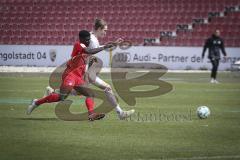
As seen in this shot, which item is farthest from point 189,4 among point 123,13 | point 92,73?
point 92,73

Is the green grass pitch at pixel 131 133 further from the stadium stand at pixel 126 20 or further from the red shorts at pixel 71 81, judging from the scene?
the stadium stand at pixel 126 20

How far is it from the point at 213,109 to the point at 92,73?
14.2ft

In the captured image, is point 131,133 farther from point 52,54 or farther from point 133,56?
point 52,54

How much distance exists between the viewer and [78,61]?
15.2 meters

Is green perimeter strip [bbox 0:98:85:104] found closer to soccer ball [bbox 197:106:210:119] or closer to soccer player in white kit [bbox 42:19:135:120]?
soccer player in white kit [bbox 42:19:135:120]

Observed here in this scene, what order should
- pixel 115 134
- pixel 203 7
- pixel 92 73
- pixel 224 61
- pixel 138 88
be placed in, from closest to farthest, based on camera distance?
pixel 115 134 → pixel 92 73 → pixel 138 88 → pixel 224 61 → pixel 203 7

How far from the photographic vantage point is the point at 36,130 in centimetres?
1333

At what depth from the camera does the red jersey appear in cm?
1504

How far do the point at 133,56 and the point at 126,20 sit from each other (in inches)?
142

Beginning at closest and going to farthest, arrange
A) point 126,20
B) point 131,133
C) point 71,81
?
point 131,133 < point 71,81 < point 126,20

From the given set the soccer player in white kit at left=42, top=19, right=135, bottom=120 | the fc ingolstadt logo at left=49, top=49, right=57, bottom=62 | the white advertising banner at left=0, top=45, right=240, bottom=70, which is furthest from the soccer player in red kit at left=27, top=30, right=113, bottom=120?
the fc ingolstadt logo at left=49, top=49, right=57, bottom=62

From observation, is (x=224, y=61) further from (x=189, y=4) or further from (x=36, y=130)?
(x=36, y=130)

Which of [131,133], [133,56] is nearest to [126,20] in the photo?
[133,56]

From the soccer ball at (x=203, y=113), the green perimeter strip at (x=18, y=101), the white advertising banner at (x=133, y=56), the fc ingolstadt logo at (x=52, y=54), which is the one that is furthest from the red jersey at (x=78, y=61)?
the fc ingolstadt logo at (x=52, y=54)
